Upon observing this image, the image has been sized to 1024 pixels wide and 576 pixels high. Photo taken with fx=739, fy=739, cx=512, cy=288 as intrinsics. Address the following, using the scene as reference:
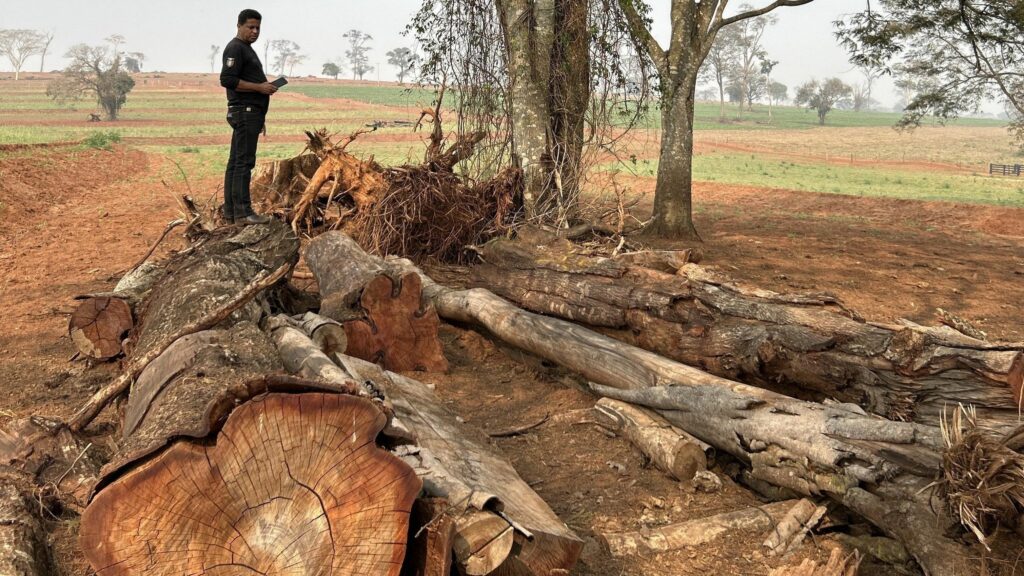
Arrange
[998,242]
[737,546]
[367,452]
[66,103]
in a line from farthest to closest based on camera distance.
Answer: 1. [66,103]
2. [998,242]
3. [737,546]
4. [367,452]

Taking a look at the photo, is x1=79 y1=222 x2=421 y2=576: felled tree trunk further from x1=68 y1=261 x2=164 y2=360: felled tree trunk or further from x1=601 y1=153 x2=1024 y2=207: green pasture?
x1=601 y1=153 x2=1024 y2=207: green pasture

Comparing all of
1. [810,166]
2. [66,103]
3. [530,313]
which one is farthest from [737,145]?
[66,103]

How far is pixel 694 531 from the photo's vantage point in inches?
131

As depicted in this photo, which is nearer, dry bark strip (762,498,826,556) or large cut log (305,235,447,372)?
Result: dry bark strip (762,498,826,556)

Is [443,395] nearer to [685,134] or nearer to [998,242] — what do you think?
[685,134]

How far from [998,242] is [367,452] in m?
13.8

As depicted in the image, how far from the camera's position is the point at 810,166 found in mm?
35219

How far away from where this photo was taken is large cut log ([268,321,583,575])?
8.28ft

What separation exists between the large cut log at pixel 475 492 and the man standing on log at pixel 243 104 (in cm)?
312

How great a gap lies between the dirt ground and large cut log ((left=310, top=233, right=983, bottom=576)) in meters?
0.27

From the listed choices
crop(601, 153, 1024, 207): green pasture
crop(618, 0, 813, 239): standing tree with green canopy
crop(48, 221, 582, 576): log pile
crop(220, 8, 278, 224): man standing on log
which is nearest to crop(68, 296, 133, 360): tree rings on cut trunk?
crop(220, 8, 278, 224): man standing on log

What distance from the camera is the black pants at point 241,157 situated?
261 inches

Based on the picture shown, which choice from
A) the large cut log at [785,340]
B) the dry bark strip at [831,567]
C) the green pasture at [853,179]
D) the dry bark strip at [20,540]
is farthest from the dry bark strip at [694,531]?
the green pasture at [853,179]

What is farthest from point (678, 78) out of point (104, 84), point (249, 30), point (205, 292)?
point (104, 84)
